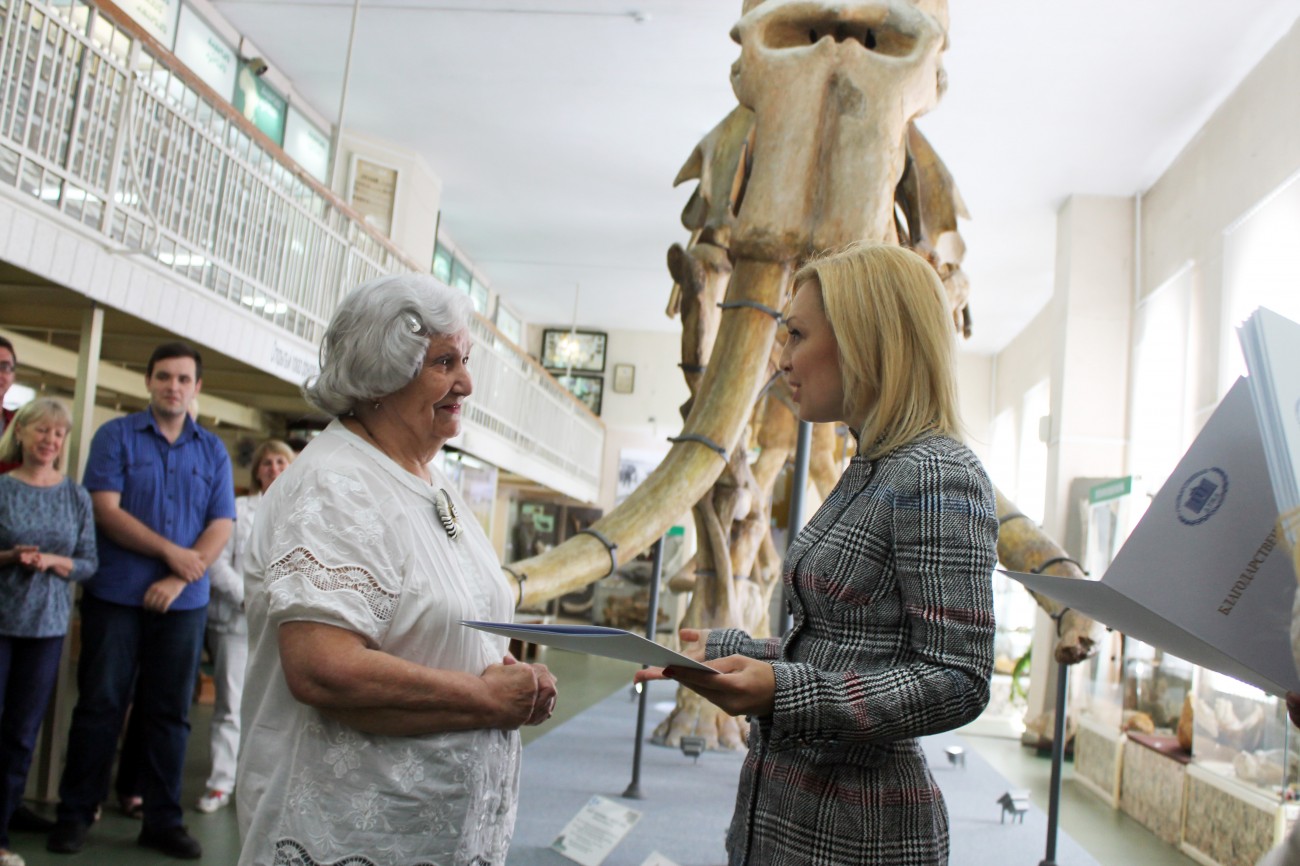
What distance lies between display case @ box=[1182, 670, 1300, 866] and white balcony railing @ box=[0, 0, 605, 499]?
5080 millimetres

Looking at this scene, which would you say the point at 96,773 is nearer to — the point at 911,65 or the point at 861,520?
the point at 861,520

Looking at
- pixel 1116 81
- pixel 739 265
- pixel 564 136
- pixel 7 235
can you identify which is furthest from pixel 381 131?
pixel 739 265

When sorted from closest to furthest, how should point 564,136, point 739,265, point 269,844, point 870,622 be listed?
point 870,622 < point 269,844 < point 739,265 < point 564,136

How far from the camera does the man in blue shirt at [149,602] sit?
369cm

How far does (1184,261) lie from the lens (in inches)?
361

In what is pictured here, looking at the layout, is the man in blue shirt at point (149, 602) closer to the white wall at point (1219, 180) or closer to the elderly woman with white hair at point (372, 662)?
the elderly woman with white hair at point (372, 662)

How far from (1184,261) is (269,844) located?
921cm

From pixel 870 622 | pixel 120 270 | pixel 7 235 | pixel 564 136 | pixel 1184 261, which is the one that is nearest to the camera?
pixel 870 622

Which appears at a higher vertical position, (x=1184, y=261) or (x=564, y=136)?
(x=564, y=136)

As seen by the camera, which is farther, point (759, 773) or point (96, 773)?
point (96, 773)

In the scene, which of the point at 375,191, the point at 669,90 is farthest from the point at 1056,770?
the point at 375,191

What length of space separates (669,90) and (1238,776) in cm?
759

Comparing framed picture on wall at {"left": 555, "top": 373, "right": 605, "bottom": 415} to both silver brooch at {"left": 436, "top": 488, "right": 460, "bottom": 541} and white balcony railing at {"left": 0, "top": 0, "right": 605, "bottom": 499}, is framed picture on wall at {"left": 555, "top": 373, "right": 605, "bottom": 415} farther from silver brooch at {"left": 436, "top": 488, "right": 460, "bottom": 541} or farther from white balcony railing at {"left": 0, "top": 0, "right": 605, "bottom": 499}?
silver brooch at {"left": 436, "top": 488, "right": 460, "bottom": 541}

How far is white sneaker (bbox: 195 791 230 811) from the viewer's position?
14.2ft
